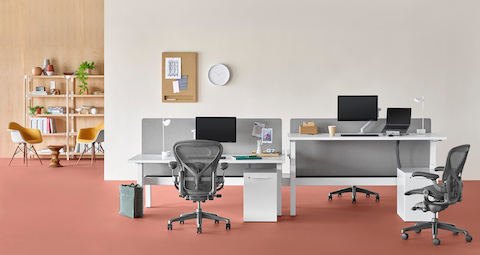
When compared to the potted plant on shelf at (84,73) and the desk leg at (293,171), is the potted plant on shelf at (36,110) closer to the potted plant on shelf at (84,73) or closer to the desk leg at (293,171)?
the potted plant on shelf at (84,73)

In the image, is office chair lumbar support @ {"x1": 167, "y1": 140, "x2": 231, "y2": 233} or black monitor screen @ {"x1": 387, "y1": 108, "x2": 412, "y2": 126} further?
black monitor screen @ {"x1": 387, "y1": 108, "x2": 412, "y2": 126}

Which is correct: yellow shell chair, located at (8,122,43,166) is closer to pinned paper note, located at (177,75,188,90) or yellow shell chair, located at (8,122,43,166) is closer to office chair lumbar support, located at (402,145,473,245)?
pinned paper note, located at (177,75,188,90)

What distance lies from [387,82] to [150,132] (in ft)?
11.7

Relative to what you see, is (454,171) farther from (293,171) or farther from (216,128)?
(216,128)

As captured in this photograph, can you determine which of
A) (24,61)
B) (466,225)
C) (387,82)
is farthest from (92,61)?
(466,225)

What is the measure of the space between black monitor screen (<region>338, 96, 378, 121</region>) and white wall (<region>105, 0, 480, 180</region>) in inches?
70.6

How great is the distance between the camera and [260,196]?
16.2ft

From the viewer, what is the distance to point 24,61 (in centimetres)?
1045

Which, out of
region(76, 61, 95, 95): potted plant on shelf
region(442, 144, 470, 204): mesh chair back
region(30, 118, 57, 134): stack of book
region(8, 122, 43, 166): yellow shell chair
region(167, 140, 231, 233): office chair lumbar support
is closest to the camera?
region(442, 144, 470, 204): mesh chair back

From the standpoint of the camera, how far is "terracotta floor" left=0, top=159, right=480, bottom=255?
406 centimetres

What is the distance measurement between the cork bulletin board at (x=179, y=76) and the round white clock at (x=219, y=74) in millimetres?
239

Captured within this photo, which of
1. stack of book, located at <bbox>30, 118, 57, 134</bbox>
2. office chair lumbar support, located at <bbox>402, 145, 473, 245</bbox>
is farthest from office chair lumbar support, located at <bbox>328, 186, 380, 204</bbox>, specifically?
stack of book, located at <bbox>30, 118, 57, 134</bbox>

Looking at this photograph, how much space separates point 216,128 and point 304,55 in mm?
2439

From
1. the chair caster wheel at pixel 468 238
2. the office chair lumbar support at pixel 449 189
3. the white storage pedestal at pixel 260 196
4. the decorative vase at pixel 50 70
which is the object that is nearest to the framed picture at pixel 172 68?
the white storage pedestal at pixel 260 196
